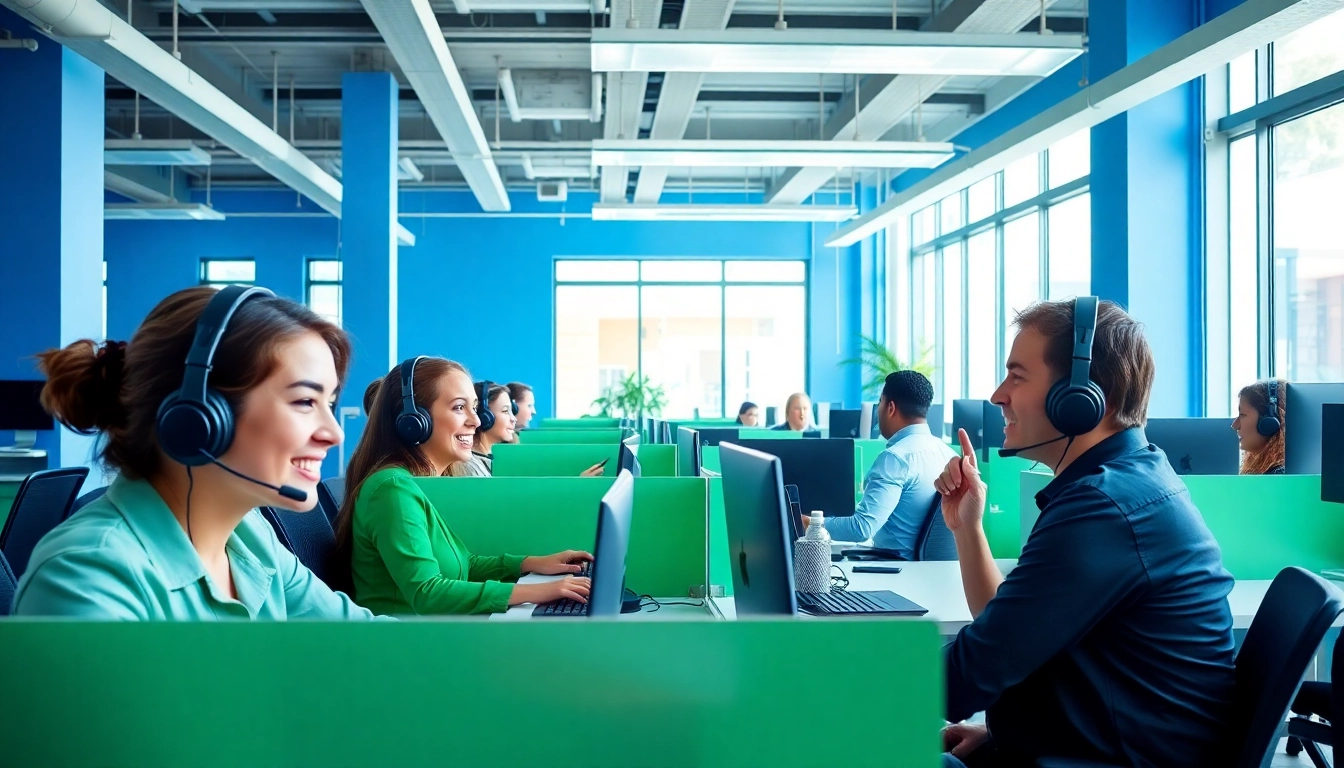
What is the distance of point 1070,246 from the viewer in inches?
302

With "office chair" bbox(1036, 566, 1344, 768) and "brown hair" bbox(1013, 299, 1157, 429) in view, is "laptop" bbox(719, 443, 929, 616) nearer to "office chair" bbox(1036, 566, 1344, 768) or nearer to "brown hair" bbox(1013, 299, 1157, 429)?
"office chair" bbox(1036, 566, 1344, 768)

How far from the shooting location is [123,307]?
40.0ft

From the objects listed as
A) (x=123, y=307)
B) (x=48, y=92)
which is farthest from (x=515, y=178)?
(x=48, y=92)

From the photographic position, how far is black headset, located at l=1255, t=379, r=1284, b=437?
145 inches

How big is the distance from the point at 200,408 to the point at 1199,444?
3522 mm

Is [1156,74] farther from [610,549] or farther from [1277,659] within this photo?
[610,549]

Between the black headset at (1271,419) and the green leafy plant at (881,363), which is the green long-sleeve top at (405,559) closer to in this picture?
the black headset at (1271,419)

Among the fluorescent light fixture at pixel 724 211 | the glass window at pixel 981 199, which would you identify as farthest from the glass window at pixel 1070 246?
the fluorescent light fixture at pixel 724 211

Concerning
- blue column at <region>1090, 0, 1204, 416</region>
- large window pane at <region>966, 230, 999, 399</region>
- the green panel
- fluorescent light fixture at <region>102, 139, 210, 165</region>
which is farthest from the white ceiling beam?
fluorescent light fixture at <region>102, 139, 210, 165</region>

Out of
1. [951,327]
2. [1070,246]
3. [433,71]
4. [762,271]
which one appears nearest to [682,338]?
[762,271]

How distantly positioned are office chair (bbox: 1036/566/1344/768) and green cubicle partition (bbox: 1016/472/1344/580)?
1.40 metres

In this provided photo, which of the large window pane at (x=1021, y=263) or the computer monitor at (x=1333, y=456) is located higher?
the large window pane at (x=1021, y=263)

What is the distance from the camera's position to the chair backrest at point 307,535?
7.54 ft

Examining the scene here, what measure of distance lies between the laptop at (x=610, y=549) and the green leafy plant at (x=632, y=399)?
410 inches
